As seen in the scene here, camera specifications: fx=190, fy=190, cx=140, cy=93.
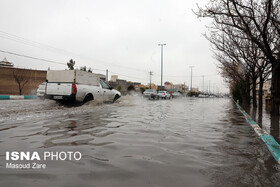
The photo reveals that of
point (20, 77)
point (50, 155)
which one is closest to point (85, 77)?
point (50, 155)

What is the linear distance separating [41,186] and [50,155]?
0.99 m

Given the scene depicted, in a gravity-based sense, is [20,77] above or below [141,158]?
above

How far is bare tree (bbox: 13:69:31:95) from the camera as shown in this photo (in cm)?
3148

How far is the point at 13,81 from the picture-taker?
31.7m

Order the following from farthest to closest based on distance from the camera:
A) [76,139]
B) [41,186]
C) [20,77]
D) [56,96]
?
[20,77]
[56,96]
[76,139]
[41,186]

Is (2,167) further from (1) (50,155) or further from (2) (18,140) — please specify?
(2) (18,140)

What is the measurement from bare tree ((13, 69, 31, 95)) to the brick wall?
26 cm

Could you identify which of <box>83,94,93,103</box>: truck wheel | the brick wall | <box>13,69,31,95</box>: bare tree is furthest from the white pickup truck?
the brick wall

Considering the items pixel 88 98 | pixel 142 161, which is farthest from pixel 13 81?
pixel 142 161

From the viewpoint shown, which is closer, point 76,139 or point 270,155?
point 270,155

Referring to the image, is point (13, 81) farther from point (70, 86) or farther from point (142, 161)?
point (142, 161)

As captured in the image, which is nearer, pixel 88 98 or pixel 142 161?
pixel 142 161

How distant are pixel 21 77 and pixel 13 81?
1.36 meters

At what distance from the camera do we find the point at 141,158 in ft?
9.52
